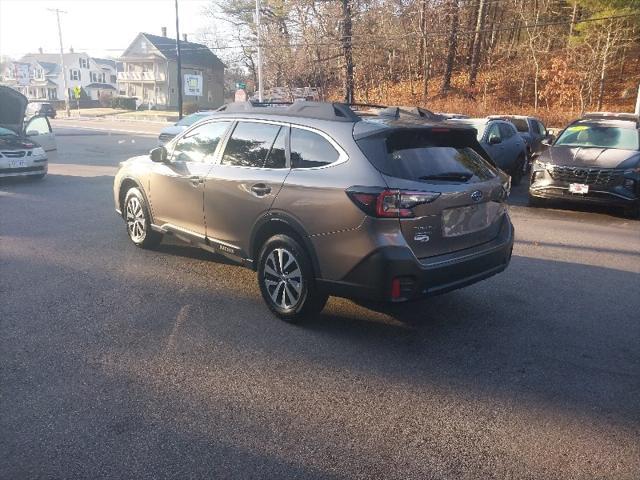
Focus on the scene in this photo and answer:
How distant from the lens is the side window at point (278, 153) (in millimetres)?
4723

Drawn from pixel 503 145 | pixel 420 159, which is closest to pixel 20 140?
pixel 503 145

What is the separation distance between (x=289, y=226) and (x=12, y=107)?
14.0 metres

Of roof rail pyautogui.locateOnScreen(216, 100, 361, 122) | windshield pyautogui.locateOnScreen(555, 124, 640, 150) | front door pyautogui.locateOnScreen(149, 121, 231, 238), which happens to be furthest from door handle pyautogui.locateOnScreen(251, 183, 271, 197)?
windshield pyautogui.locateOnScreen(555, 124, 640, 150)

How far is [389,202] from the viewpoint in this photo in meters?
3.93

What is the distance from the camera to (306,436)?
3123 millimetres

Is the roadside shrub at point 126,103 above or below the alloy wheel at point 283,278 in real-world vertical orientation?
above

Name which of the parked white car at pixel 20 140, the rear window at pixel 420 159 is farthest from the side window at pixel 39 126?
the rear window at pixel 420 159


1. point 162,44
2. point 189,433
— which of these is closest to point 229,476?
point 189,433

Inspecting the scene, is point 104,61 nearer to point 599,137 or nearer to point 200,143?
point 599,137

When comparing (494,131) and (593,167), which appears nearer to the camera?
(593,167)

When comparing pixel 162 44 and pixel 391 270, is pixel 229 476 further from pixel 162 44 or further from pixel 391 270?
pixel 162 44

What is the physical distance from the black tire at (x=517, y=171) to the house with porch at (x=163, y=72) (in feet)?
198

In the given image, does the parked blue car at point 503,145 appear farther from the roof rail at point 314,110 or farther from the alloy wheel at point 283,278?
the alloy wheel at point 283,278

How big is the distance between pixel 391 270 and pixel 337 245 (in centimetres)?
48
